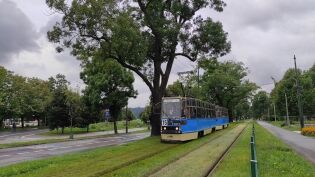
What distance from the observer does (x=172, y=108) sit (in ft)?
103

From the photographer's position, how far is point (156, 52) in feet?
125

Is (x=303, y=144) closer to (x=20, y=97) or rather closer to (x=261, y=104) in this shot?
(x=20, y=97)

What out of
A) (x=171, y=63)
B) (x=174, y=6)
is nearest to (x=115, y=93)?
(x=171, y=63)

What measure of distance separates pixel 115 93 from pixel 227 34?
2633 centimetres

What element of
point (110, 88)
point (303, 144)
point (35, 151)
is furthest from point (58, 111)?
point (303, 144)

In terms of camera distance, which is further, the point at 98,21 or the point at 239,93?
the point at 239,93

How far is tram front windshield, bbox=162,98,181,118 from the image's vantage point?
31188 mm

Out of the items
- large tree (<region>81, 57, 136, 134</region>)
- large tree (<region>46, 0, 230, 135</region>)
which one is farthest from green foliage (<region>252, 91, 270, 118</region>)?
large tree (<region>46, 0, 230, 135</region>)

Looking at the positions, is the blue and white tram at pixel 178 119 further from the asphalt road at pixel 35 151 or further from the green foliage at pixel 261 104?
the green foliage at pixel 261 104

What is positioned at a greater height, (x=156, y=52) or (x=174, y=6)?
(x=174, y=6)

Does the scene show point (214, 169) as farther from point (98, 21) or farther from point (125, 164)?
point (98, 21)

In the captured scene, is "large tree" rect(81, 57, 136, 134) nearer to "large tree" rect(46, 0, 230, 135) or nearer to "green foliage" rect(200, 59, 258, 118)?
"large tree" rect(46, 0, 230, 135)

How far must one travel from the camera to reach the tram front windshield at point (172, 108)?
1228 inches

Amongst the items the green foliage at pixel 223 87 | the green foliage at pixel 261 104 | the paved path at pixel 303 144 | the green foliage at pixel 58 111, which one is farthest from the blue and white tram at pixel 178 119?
the green foliage at pixel 261 104
